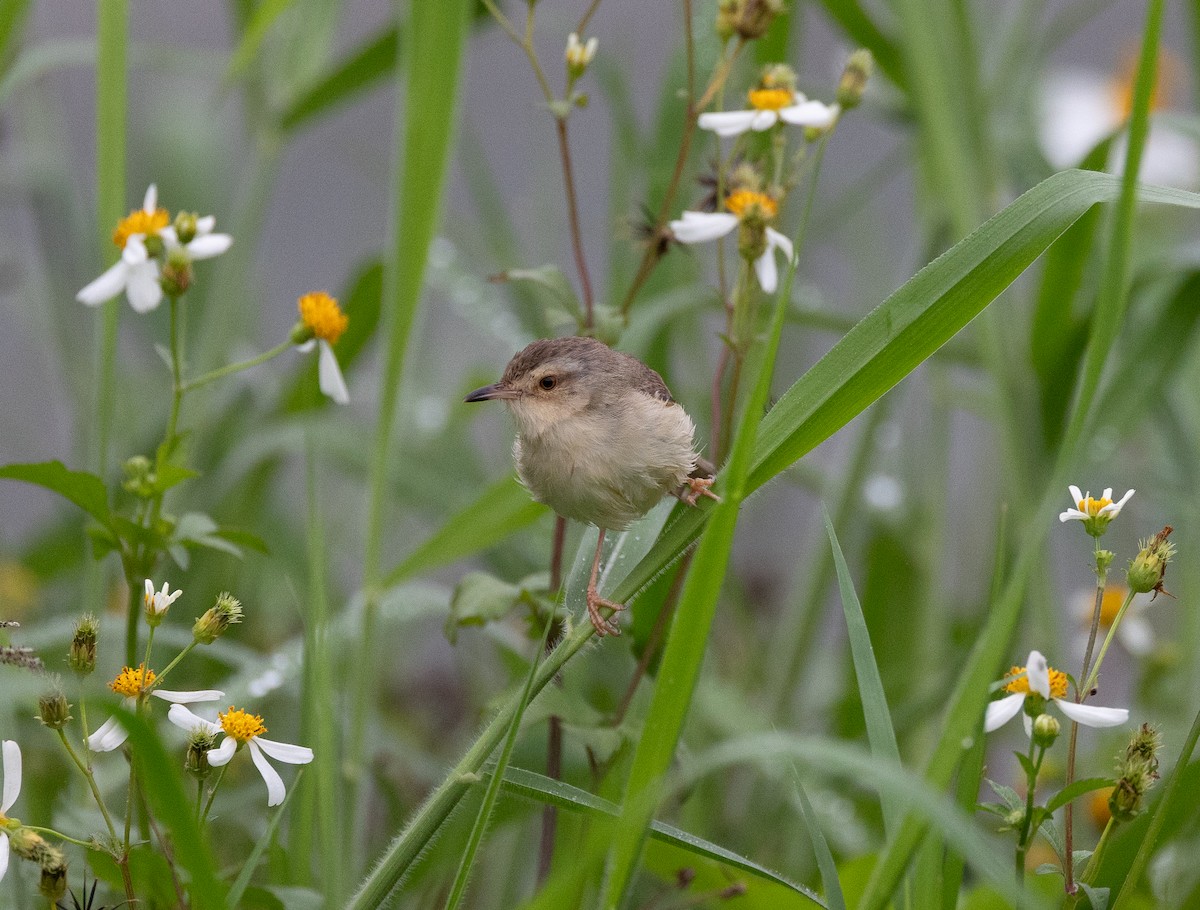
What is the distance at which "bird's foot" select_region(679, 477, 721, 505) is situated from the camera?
1581mm

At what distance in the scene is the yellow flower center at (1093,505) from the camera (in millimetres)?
1362

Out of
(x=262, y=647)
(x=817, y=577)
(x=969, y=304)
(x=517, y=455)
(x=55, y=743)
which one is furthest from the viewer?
(x=262, y=647)

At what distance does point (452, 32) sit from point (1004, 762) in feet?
9.14

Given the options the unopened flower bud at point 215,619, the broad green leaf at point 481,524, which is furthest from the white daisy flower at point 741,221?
the unopened flower bud at point 215,619

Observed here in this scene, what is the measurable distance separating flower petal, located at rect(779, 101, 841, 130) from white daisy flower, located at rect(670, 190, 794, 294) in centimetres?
11

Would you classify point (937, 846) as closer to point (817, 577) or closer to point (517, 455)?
point (517, 455)

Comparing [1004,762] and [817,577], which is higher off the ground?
[817,577]

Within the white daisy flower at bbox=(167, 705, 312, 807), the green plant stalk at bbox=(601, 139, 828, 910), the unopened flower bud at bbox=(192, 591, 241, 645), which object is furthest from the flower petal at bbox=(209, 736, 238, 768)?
the green plant stalk at bbox=(601, 139, 828, 910)

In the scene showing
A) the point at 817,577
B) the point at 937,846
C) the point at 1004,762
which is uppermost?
the point at 937,846

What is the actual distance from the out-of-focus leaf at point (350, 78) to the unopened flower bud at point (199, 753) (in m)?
1.82

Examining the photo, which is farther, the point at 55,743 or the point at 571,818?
the point at 55,743

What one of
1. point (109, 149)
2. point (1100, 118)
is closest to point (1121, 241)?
point (109, 149)

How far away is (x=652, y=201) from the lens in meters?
2.38

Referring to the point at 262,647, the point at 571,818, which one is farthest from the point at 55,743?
the point at 571,818
